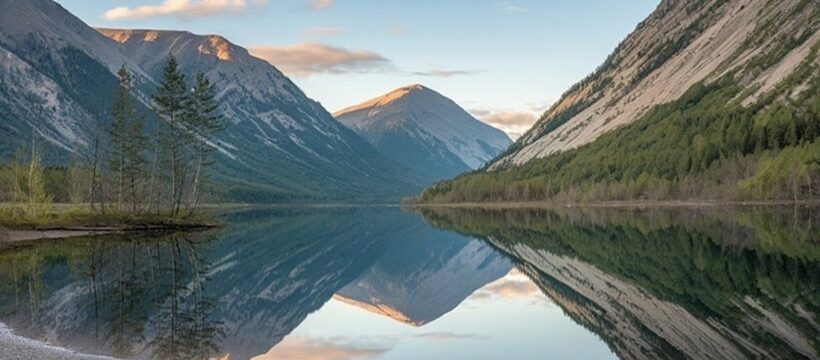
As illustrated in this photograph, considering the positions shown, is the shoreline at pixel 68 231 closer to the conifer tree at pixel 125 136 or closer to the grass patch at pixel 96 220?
the grass patch at pixel 96 220

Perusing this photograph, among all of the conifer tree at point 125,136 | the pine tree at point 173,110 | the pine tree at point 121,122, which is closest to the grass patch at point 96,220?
the pine tree at point 173,110

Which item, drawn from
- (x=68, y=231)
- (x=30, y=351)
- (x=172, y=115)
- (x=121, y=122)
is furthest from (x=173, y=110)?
(x=30, y=351)

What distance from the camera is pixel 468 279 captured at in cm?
5903

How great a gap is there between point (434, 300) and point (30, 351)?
28.4 metres

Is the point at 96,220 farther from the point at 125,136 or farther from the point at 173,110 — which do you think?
the point at 173,110

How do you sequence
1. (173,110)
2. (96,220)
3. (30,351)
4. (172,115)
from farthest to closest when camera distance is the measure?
(172,115) < (173,110) < (96,220) < (30,351)

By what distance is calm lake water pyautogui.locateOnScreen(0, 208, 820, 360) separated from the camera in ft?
94.2

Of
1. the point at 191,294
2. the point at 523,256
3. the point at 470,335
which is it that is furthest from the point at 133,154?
the point at 470,335

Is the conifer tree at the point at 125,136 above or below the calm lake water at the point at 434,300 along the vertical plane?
above

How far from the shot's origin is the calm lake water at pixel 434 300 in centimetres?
2870

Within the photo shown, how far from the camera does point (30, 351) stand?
80.9ft

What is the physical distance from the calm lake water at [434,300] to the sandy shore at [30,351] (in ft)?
3.67

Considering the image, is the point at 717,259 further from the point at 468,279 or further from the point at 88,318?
the point at 88,318

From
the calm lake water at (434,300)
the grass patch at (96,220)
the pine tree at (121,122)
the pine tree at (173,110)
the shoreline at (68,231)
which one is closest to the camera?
the calm lake water at (434,300)
